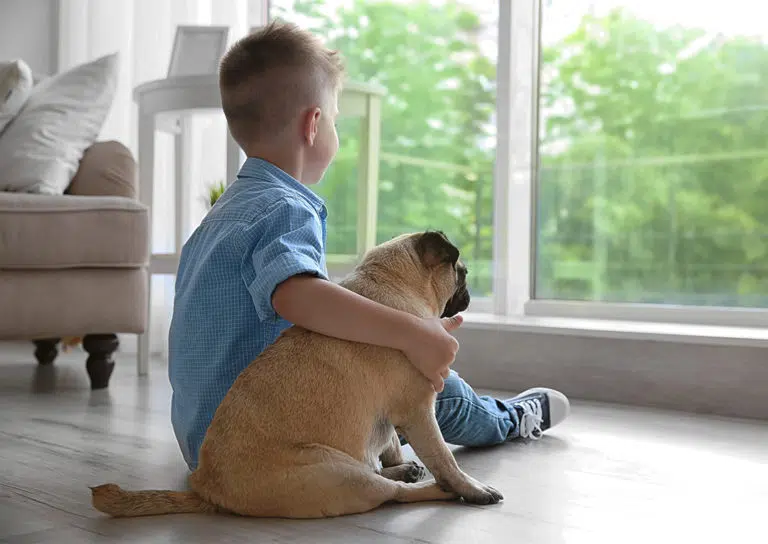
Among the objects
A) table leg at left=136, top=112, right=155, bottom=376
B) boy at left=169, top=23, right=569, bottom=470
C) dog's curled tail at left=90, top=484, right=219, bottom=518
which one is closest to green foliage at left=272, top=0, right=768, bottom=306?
table leg at left=136, top=112, right=155, bottom=376

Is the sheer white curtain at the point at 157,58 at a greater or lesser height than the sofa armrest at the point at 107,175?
greater

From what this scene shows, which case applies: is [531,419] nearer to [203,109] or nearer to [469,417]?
[469,417]

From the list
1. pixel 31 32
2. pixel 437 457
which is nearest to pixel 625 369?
pixel 437 457

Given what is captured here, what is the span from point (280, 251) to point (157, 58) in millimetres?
3140

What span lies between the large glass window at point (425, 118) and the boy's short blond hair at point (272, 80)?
2.06 metres

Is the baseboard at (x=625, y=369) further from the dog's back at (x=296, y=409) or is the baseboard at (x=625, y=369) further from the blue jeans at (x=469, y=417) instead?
the dog's back at (x=296, y=409)

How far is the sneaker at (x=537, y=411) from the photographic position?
6.82 ft

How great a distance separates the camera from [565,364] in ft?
9.25

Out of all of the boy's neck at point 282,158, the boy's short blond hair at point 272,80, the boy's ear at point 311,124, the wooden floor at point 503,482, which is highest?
the boy's short blond hair at point 272,80

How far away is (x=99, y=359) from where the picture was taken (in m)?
2.92

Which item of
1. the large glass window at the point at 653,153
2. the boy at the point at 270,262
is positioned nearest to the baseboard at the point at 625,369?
the large glass window at the point at 653,153

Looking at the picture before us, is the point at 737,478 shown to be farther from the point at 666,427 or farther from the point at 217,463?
the point at 217,463

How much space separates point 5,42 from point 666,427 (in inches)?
161

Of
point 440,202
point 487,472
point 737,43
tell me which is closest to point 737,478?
point 487,472
